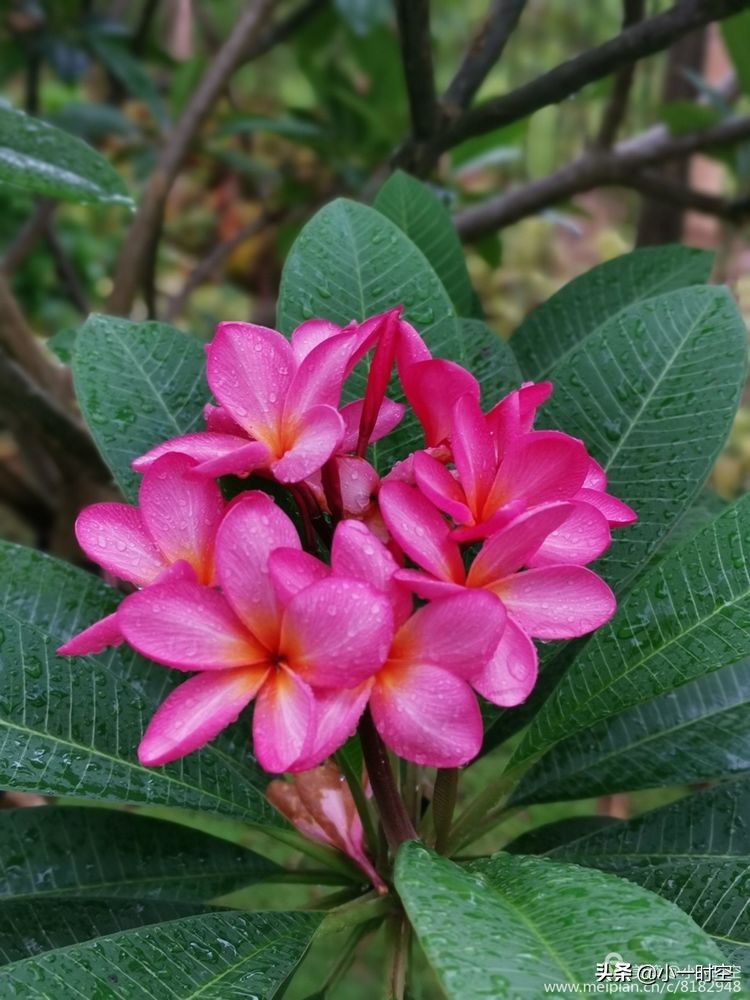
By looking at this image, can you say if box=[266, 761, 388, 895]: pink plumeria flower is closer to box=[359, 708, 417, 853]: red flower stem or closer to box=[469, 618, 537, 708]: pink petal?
box=[359, 708, 417, 853]: red flower stem

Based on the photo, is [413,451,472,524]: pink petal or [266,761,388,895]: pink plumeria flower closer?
[413,451,472,524]: pink petal

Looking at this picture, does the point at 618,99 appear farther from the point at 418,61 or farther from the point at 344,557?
the point at 344,557

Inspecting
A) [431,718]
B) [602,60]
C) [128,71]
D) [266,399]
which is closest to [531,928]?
[431,718]

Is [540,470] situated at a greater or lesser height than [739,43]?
lesser

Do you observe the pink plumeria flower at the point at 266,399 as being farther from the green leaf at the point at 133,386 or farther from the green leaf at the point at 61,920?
the green leaf at the point at 61,920

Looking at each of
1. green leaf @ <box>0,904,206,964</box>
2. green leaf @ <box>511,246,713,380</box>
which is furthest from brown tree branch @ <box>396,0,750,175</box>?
green leaf @ <box>0,904,206,964</box>
